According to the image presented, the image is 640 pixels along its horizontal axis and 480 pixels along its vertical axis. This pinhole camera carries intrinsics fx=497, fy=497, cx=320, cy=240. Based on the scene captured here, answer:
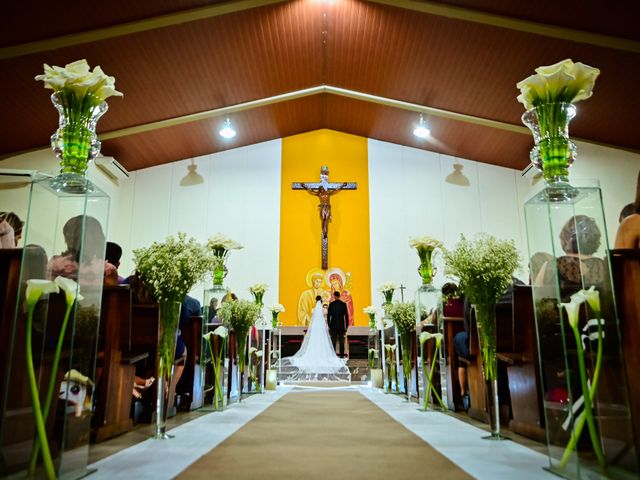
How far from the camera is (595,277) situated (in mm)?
1413

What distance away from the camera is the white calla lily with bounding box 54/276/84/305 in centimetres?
141

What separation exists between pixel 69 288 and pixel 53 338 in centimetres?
15

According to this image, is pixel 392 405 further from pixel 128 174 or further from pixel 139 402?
pixel 128 174

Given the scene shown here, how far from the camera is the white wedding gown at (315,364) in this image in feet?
23.3

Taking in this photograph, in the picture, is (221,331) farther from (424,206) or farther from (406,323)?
(424,206)

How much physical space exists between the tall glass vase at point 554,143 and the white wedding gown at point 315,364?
5.90 m

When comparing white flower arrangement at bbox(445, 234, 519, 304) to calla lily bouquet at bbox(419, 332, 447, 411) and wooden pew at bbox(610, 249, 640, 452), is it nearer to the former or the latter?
wooden pew at bbox(610, 249, 640, 452)

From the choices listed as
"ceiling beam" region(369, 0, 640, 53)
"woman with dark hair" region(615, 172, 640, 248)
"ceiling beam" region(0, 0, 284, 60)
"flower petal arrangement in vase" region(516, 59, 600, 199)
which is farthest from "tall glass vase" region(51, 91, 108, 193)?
"ceiling beam" region(369, 0, 640, 53)

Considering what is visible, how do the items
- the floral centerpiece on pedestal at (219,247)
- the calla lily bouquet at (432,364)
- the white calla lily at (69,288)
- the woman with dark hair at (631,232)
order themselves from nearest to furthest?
the white calla lily at (69,288)
the woman with dark hair at (631,232)
the calla lily bouquet at (432,364)
the floral centerpiece on pedestal at (219,247)

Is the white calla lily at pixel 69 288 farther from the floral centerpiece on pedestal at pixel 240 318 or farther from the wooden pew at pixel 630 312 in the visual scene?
the floral centerpiece on pedestal at pixel 240 318

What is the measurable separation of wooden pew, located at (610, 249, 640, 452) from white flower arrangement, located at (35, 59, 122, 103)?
5.52ft

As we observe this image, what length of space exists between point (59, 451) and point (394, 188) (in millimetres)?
9114

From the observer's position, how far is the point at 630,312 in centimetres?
151

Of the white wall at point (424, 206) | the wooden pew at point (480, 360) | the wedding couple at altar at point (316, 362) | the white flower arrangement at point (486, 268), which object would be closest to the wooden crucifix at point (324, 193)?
the white wall at point (424, 206)
